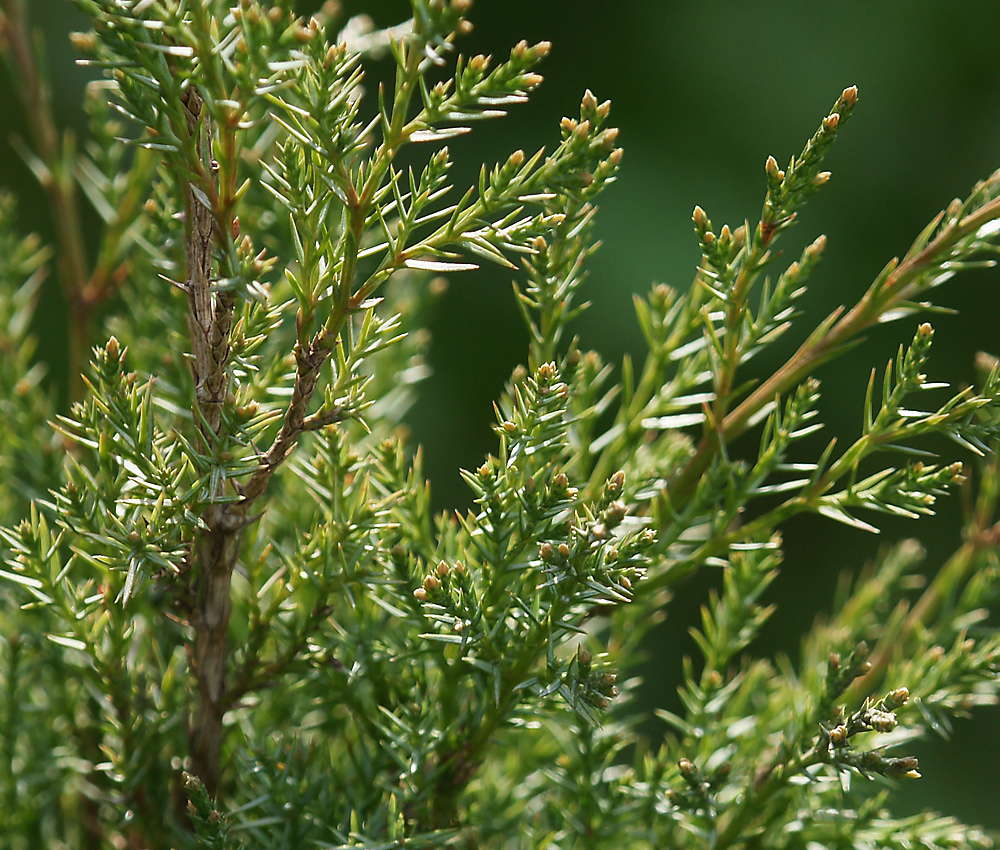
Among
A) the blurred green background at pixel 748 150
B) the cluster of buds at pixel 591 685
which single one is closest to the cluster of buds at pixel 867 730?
the cluster of buds at pixel 591 685

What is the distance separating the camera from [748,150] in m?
1.17

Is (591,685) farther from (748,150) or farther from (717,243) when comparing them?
(748,150)

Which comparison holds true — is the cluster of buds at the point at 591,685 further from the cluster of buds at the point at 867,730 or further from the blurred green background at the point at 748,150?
the blurred green background at the point at 748,150

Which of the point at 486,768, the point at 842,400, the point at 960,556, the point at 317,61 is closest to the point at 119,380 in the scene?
the point at 317,61

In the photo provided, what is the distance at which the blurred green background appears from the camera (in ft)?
3.61

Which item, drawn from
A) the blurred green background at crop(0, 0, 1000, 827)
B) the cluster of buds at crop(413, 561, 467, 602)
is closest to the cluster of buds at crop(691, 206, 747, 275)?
the cluster of buds at crop(413, 561, 467, 602)

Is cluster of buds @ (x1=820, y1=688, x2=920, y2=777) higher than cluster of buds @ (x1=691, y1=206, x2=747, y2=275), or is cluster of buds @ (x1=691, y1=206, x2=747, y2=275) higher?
cluster of buds @ (x1=691, y1=206, x2=747, y2=275)

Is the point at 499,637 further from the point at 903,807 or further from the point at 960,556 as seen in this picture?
the point at 903,807

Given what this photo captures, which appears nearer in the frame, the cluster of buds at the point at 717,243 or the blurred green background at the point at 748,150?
the cluster of buds at the point at 717,243

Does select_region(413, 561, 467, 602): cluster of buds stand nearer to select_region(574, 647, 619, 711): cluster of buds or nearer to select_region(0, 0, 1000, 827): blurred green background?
select_region(574, 647, 619, 711): cluster of buds

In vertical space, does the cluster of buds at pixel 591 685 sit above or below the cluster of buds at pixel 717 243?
below

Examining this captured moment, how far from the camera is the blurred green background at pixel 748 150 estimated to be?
43.3 inches

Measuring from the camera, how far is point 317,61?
8.8 inches

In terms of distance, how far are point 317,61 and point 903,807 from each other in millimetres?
1034
